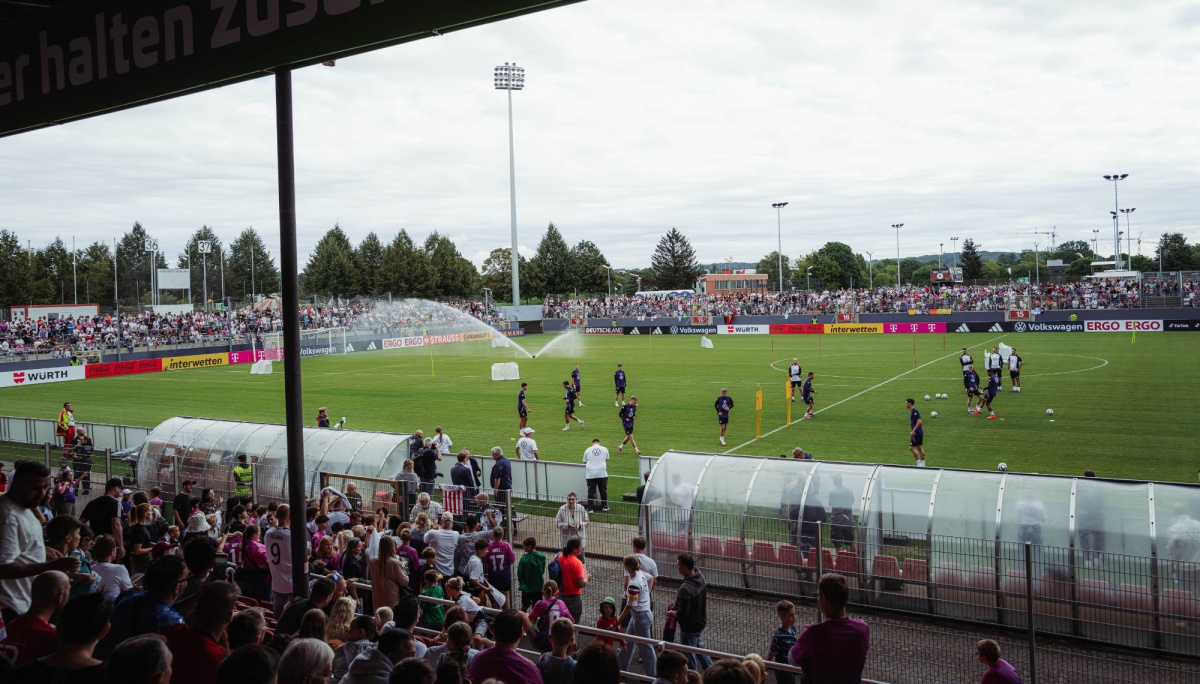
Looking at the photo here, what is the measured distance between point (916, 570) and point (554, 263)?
4306 inches

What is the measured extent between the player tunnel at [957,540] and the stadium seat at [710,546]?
0.02 meters

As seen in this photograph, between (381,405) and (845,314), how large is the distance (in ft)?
151

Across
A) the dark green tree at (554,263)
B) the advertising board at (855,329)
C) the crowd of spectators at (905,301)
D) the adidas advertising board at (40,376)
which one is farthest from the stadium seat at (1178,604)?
the dark green tree at (554,263)

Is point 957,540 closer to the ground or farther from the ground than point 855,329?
closer to the ground

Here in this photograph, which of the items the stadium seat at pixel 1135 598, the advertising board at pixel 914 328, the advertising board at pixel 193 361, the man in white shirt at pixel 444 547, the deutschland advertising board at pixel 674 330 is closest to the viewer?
the stadium seat at pixel 1135 598

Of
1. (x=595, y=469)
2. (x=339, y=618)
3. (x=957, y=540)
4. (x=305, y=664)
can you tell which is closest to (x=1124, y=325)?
(x=595, y=469)

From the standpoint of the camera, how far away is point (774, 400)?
31.8 metres

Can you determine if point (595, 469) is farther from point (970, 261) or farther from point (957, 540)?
point (970, 261)

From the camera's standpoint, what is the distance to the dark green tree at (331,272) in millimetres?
106625

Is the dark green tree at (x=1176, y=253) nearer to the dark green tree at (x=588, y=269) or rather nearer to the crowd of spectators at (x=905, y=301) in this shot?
the crowd of spectators at (x=905, y=301)

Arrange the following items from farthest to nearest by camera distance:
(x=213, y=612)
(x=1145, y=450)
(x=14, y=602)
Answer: (x=1145, y=450) → (x=14, y=602) → (x=213, y=612)

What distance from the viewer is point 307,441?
18.0 metres

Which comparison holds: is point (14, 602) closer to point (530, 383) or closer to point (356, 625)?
point (356, 625)

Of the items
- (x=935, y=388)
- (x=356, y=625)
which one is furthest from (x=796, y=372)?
(x=356, y=625)
